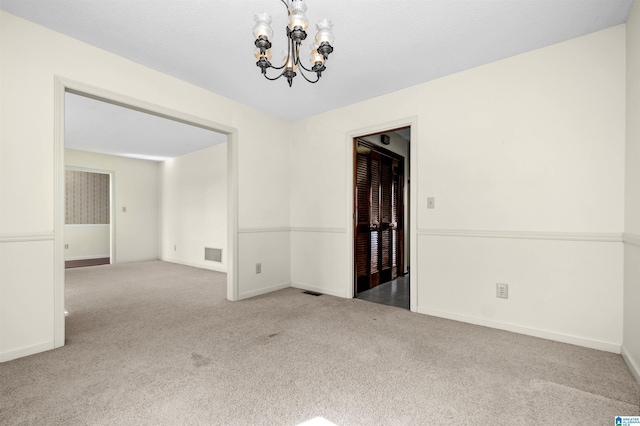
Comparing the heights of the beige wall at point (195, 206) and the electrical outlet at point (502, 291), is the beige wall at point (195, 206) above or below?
above

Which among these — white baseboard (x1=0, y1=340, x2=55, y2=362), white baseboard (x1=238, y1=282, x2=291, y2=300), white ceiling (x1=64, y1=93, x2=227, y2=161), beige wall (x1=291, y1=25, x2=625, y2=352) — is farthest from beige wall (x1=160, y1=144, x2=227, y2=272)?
beige wall (x1=291, y1=25, x2=625, y2=352)

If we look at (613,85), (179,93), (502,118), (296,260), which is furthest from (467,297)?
(179,93)

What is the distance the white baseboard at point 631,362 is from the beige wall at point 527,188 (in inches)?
3.3

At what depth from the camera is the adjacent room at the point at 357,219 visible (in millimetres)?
1664

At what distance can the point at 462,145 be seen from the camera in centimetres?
284

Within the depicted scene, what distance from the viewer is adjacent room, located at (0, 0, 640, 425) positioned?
1664 mm

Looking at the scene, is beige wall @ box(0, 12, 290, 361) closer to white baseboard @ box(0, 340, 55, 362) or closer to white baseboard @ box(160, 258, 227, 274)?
white baseboard @ box(0, 340, 55, 362)

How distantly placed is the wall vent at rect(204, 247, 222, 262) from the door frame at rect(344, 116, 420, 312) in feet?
9.68

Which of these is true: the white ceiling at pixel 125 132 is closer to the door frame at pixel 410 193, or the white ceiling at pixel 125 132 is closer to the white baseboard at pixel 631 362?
the door frame at pixel 410 193

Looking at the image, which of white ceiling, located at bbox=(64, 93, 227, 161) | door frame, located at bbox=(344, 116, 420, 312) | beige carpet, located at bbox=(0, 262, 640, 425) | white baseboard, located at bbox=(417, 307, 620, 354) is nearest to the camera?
beige carpet, located at bbox=(0, 262, 640, 425)

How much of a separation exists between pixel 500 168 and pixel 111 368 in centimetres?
337

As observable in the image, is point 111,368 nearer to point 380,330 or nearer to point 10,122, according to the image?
point 10,122

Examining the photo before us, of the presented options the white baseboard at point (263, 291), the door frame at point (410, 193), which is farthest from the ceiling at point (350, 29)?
the white baseboard at point (263, 291)

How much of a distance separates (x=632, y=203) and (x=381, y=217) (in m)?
2.72
